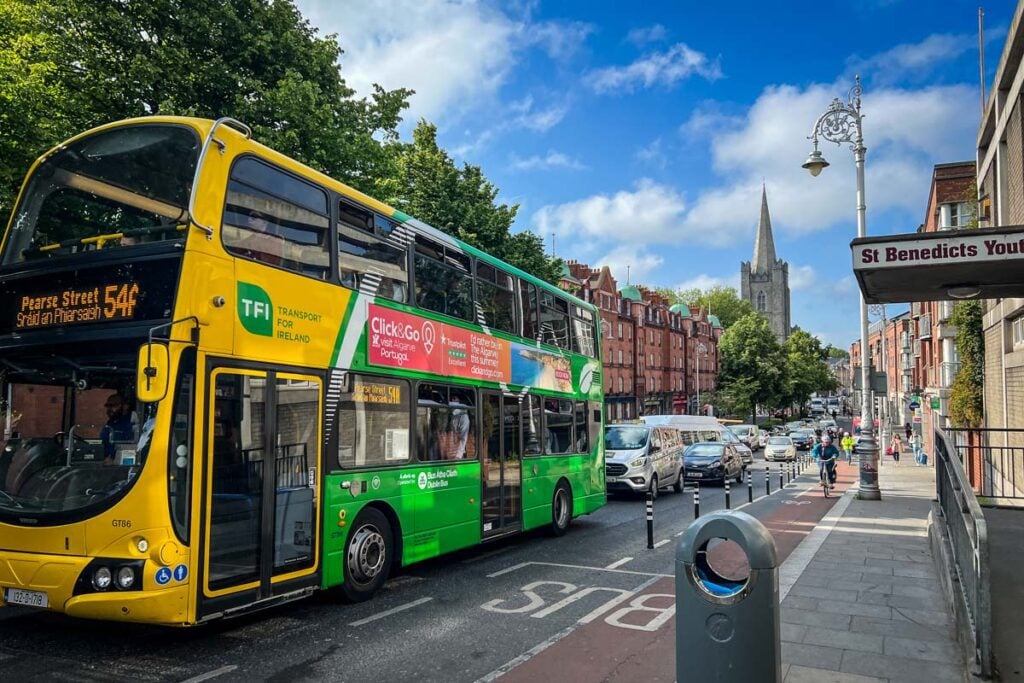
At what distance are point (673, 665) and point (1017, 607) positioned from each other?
328 cm

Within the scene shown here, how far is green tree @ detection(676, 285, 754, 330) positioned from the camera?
4387 inches

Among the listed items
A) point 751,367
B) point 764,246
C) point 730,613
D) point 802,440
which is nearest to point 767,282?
point 764,246

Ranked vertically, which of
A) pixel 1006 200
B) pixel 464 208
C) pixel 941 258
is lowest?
pixel 941 258

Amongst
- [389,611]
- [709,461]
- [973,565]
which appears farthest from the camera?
[709,461]

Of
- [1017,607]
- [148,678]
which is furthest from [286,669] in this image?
[1017,607]

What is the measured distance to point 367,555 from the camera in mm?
8180

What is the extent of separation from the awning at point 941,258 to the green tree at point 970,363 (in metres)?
16.2

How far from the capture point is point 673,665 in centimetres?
600

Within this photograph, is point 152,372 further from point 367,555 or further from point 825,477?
point 825,477

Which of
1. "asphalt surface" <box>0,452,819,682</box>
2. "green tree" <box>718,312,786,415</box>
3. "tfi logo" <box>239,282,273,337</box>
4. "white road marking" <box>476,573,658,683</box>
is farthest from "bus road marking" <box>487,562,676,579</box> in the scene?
"green tree" <box>718,312,786,415</box>

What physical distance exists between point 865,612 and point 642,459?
12512 millimetres

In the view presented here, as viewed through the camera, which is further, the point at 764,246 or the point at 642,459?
the point at 764,246

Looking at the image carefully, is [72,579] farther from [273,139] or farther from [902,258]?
[273,139]

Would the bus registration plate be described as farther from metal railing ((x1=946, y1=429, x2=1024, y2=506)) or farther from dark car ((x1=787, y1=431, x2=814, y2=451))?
dark car ((x1=787, y1=431, x2=814, y2=451))
